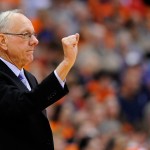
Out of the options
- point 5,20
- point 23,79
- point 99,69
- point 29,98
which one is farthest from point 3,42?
point 99,69

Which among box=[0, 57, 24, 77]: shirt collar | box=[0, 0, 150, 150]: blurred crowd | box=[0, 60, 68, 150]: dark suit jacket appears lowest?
box=[0, 0, 150, 150]: blurred crowd

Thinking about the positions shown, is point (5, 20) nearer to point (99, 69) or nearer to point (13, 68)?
point (13, 68)

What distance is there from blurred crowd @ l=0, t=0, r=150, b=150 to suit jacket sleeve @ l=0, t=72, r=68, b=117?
2984mm

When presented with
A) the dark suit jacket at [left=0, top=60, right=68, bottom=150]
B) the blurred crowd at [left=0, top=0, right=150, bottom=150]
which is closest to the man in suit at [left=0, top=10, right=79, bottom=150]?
the dark suit jacket at [left=0, top=60, right=68, bottom=150]

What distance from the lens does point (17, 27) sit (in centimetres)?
363

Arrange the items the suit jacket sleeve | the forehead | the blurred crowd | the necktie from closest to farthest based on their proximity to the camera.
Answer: the suit jacket sleeve → the forehead → the necktie → the blurred crowd

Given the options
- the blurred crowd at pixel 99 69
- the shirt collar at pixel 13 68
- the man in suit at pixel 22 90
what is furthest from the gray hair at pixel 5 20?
the blurred crowd at pixel 99 69

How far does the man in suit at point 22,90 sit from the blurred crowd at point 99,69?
2.84 metres

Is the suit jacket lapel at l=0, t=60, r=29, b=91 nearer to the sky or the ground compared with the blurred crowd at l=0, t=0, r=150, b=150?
nearer to the sky

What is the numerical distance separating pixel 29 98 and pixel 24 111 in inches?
2.8

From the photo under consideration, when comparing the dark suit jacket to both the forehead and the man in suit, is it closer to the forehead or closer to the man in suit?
the man in suit

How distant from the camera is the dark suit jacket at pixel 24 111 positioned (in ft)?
11.4

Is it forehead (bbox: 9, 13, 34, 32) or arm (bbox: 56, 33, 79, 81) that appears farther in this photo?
forehead (bbox: 9, 13, 34, 32)

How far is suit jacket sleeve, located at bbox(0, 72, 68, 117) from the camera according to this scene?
345cm
